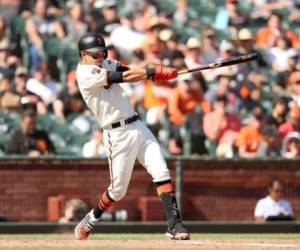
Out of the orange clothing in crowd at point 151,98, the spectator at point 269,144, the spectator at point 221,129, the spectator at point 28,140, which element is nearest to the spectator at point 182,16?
the orange clothing in crowd at point 151,98

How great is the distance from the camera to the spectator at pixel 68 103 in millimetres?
15766

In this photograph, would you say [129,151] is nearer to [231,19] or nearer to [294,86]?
[294,86]

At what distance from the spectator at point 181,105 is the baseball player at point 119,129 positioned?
4.69 meters

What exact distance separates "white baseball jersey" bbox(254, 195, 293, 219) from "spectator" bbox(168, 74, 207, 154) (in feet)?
5.00

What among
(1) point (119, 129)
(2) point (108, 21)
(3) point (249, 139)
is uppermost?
(2) point (108, 21)

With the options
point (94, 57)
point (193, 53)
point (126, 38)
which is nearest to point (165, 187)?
point (94, 57)

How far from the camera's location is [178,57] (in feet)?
55.8

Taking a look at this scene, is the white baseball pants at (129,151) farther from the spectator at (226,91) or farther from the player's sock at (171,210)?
the spectator at (226,91)

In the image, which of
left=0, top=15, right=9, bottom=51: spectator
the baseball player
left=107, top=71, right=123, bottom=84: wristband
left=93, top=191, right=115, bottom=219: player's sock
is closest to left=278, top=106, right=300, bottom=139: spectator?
left=0, top=15, right=9, bottom=51: spectator

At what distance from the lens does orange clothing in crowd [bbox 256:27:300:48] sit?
59.9 ft

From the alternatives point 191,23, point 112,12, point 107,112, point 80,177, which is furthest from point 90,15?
point 107,112

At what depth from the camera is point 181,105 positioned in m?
15.8

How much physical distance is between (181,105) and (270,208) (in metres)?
2.35

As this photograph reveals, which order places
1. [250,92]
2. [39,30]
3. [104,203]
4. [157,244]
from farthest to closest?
[39,30] < [250,92] < [104,203] < [157,244]
